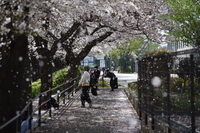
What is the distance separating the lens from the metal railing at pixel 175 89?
4.55 m

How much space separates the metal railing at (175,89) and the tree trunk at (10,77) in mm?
2636

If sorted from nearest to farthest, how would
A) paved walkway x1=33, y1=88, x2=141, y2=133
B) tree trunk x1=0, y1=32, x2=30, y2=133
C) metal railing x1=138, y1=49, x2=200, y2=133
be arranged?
metal railing x1=138, y1=49, x2=200, y2=133
tree trunk x1=0, y1=32, x2=30, y2=133
paved walkway x1=33, y1=88, x2=141, y2=133

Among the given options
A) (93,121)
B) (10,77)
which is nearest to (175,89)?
(10,77)

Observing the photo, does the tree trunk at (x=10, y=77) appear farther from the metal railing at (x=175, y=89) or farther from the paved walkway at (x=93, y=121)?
the metal railing at (x=175, y=89)

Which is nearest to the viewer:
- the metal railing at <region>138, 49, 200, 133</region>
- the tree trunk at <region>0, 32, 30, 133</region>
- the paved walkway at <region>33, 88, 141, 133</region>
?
the metal railing at <region>138, 49, 200, 133</region>

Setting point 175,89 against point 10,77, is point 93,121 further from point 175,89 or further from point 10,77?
point 175,89

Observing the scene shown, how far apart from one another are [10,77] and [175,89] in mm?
2916

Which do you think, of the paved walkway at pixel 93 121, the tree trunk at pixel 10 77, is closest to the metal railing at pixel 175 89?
the paved walkway at pixel 93 121

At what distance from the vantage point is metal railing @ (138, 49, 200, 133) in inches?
179

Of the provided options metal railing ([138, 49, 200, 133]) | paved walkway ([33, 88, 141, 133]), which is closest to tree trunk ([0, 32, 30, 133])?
paved walkway ([33, 88, 141, 133])

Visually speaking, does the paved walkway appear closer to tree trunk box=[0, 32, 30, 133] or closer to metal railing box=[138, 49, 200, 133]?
metal railing box=[138, 49, 200, 133]

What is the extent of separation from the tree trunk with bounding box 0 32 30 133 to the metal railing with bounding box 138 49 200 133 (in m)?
2.64

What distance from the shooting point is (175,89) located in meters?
5.23

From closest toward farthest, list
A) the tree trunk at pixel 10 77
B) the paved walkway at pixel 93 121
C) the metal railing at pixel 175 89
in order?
1. the metal railing at pixel 175 89
2. the tree trunk at pixel 10 77
3. the paved walkway at pixel 93 121
